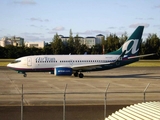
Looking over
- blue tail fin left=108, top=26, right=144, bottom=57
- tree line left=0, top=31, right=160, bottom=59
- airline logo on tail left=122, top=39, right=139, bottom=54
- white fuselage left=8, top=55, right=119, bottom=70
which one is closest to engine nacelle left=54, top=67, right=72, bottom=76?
white fuselage left=8, top=55, right=119, bottom=70

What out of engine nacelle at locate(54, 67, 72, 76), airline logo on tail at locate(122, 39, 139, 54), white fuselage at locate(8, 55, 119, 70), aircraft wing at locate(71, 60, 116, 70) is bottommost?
engine nacelle at locate(54, 67, 72, 76)

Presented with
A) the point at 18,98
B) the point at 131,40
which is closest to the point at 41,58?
the point at 131,40

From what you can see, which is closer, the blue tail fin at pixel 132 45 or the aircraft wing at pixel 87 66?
the aircraft wing at pixel 87 66

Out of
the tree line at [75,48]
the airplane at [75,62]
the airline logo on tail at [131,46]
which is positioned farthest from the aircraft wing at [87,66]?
the tree line at [75,48]

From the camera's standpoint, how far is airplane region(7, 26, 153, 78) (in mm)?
36375

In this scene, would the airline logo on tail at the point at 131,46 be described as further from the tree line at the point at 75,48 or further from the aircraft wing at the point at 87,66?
the tree line at the point at 75,48

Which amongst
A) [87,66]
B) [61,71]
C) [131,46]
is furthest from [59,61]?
[131,46]

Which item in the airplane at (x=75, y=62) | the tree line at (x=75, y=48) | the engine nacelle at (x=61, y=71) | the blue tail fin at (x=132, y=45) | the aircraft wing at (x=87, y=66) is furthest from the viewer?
the tree line at (x=75, y=48)

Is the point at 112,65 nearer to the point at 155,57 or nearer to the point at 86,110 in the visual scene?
the point at 86,110

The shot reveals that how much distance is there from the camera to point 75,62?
37875mm

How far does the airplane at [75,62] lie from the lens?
36.4 meters

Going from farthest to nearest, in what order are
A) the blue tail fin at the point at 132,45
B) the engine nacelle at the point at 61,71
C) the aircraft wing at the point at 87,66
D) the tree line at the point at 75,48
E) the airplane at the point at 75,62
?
the tree line at the point at 75,48, the blue tail fin at the point at 132,45, the aircraft wing at the point at 87,66, the airplane at the point at 75,62, the engine nacelle at the point at 61,71

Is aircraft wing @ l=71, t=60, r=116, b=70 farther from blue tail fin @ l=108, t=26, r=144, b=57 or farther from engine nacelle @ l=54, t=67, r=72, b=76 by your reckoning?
blue tail fin @ l=108, t=26, r=144, b=57

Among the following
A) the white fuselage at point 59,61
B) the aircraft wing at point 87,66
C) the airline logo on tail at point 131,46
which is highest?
the airline logo on tail at point 131,46
